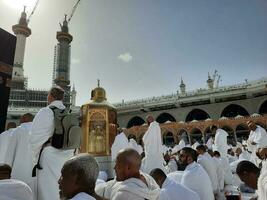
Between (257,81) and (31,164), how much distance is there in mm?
22239

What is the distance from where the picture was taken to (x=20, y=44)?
127 feet

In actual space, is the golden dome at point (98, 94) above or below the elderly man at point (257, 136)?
above

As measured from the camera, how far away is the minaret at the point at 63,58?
40188mm

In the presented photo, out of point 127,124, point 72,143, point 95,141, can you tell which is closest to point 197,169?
point 72,143

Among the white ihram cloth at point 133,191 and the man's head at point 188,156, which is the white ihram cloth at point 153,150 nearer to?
the man's head at point 188,156

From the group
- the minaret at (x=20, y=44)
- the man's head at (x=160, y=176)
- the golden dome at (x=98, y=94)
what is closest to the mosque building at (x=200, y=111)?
the minaret at (x=20, y=44)

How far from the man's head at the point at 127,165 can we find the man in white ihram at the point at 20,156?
70.3 inches

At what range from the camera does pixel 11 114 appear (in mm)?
31453

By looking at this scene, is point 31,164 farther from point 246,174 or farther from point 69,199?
point 246,174

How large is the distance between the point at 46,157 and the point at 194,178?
1728mm

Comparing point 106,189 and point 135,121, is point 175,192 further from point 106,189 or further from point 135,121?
point 135,121

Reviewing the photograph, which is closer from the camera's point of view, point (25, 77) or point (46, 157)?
point (46, 157)

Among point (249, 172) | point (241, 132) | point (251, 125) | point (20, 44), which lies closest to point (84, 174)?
point (249, 172)

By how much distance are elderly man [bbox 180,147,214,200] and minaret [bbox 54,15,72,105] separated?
38.2 metres
